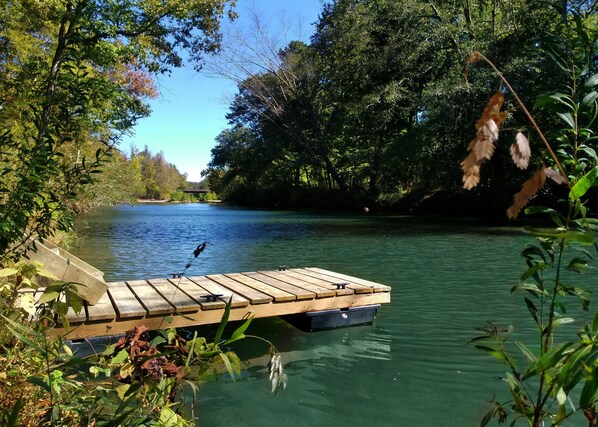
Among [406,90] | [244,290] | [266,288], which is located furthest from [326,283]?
[406,90]

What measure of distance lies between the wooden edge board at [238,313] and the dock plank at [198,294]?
6 centimetres

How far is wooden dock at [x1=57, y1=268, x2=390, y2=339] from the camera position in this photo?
4242 mm

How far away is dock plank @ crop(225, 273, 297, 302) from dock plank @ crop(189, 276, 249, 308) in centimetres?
32

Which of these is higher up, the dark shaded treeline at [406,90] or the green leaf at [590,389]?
the dark shaded treeline at [406,90]

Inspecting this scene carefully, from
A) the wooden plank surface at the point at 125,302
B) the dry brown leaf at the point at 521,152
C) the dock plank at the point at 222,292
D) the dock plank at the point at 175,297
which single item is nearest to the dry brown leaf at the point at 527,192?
the dry brown leaf at the point at 521,152

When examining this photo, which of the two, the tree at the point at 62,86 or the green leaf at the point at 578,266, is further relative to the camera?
the tree at the point at 62,86

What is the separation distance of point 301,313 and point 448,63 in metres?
21.8

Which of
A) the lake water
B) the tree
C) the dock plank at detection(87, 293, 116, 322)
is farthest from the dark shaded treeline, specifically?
the dock plank at detection(87, 293, 116, 322)

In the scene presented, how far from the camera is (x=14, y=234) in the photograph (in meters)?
2.33

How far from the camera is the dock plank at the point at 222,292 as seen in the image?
4.66m

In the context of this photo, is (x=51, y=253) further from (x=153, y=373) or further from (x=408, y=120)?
(x=408, y=120)

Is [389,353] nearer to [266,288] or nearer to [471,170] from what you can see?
[266,288]

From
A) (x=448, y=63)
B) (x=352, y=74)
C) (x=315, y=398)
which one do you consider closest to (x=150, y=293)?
(x=315, y=398)

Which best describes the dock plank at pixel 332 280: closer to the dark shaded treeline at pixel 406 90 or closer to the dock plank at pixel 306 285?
the dock plank at pixel 306 285
